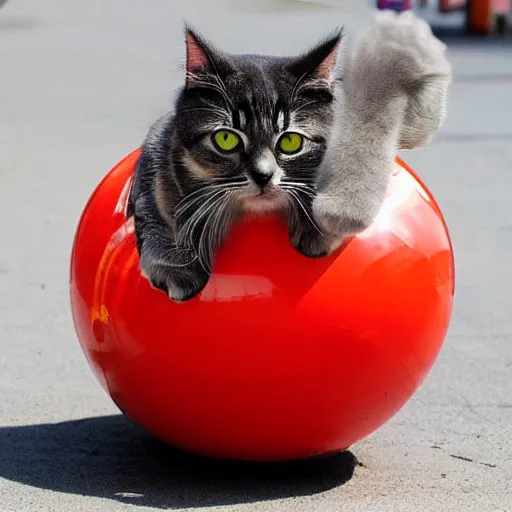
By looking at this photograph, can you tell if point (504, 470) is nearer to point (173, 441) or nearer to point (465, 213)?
point (173, 441)

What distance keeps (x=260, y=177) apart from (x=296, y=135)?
202mm

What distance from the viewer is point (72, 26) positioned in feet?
50.4

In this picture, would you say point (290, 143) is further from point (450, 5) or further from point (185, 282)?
point (450, 5)

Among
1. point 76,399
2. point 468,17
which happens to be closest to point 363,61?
point 76,399

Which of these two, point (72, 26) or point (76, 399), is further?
point (72, 26)

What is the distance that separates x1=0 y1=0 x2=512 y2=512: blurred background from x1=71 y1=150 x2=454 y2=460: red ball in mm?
282

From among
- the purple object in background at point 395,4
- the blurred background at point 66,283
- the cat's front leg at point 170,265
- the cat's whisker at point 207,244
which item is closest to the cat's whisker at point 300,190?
the cat's whisker at point 207,244

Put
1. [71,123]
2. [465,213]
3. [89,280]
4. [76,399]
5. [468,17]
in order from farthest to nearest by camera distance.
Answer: [468,17]
[71,123]
[465,213]
[76,399]
[89,280]

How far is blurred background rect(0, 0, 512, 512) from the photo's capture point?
13.0 feet

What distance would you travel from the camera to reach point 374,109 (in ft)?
11.7

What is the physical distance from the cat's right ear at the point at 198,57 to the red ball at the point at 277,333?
1.56 ft

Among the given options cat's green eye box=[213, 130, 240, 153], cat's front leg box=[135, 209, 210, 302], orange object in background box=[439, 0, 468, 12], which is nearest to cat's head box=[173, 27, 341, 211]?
cat's green eye box=[213, 130, 240, 153]

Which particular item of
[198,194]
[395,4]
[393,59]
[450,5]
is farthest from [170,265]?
[450,5]

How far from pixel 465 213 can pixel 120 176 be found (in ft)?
12.7
